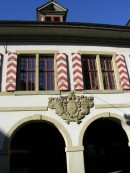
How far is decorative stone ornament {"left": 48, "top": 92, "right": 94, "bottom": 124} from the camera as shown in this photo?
10.7m

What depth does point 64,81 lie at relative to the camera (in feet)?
37.0

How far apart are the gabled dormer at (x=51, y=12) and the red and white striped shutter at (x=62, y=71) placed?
4.06 meters

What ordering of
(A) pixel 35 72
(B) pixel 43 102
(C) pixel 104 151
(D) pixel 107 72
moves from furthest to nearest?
(C) pixel 104 151, (D) pixel 107 72, (A) pixel 35 72, (B) pixel 43 102

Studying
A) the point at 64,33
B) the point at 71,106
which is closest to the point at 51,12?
the point at 64,33

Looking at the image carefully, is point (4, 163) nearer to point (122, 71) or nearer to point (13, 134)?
point (13, 134)

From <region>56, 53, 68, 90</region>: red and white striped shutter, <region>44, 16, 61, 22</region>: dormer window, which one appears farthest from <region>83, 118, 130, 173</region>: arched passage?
<region>44, 16, 61, 22</region>: dormer window

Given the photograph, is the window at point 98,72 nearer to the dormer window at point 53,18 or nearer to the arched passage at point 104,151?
the dormer window at point 53,18

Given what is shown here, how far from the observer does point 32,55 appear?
12.0 metres

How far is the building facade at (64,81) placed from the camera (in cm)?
1050

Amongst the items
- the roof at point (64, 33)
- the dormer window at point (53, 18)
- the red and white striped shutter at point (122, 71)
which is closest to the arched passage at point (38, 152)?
the red and white striped shutter at point (122, 71)

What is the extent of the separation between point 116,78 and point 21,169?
26.1 feet

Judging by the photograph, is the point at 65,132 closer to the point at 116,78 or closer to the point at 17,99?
the point at 17,99

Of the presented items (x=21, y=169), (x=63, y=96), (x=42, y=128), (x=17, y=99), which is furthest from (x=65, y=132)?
(x=21, y=169)

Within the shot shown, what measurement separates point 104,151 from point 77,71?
7.67m
